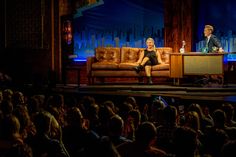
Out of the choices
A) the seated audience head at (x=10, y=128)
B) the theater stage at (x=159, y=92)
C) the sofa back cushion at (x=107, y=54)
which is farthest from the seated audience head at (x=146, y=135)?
the sofa back cushion at (x=107, y=54)

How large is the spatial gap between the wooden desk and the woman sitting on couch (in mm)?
625

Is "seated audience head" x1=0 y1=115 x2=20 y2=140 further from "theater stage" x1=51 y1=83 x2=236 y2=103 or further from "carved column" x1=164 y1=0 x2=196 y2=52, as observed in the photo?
"carved column" x1=164 y1=0 x2=196 y2=52

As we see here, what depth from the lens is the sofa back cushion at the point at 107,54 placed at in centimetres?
1052

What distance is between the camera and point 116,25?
12.0 m

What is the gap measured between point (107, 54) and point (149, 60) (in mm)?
1325

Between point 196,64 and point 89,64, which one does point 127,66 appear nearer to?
point 89,64

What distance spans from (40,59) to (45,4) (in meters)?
1.58

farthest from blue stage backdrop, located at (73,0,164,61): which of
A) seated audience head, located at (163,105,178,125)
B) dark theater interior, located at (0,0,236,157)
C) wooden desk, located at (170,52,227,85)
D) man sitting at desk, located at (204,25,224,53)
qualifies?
seated audience head, located at (163,105,178,125)

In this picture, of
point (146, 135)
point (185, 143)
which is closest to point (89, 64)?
point (146, 135)

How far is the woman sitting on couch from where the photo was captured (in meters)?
9.58

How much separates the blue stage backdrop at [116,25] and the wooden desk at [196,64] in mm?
2411

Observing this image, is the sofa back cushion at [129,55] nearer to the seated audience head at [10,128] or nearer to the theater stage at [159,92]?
the theater stage at [159,92]

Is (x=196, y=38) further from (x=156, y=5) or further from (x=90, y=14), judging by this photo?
(x=90, y=14)

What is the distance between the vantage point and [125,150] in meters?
2.74
